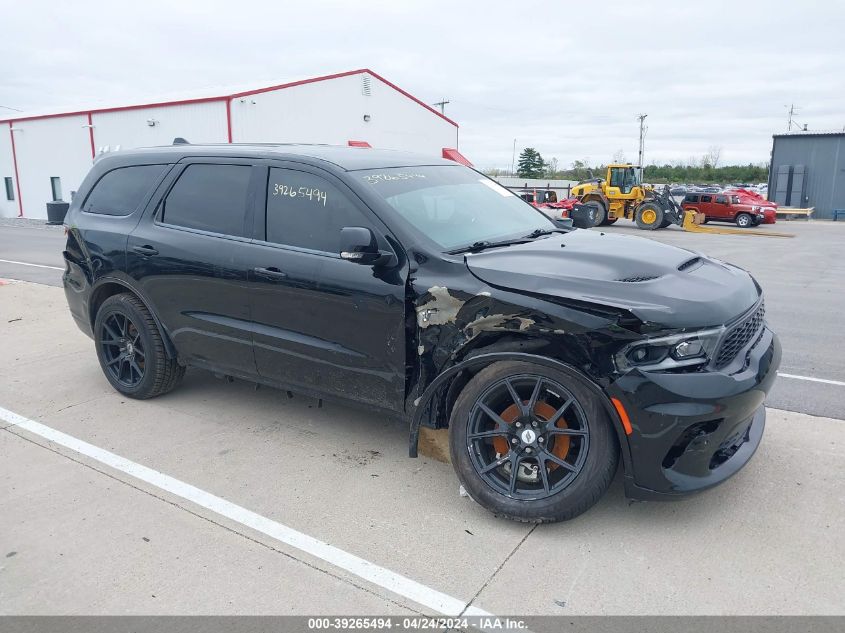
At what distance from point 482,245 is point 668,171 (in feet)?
258

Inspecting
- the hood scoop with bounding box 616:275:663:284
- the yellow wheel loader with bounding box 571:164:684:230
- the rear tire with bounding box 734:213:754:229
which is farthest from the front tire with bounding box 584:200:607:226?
the hood scoop with bounding box 616:275:663:284

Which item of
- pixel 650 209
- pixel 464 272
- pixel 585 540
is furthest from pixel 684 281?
pixel 650 209

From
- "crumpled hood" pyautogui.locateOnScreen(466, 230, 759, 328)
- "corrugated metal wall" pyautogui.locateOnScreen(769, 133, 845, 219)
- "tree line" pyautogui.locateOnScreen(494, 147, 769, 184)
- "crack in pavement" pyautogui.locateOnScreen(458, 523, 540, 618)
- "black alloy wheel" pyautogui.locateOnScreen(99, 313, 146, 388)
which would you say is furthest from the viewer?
"tree line" pyautogui.locateOnScreen(494, 147, 769, 184)

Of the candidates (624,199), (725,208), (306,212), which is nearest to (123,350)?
(306,212)

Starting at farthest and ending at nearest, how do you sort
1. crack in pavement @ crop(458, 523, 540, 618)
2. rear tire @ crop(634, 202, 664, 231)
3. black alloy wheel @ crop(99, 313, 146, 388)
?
rear tire @ crop(634, 202, 664, 231), black alloy wheel @ crop(99, 313, 146, 388), crack in pavement @ crop(458, 523, 540, 618)

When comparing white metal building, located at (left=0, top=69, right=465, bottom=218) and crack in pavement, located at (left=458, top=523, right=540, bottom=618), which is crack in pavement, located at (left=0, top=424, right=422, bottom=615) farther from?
white metal building, located at (left=0, top=69, right=465, bottom=218)

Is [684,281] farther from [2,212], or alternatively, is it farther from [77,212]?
[2,212]

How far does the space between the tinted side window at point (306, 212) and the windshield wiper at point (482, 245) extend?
1.73 ft

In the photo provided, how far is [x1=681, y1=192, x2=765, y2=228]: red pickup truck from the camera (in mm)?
27109

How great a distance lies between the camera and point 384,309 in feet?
11.9

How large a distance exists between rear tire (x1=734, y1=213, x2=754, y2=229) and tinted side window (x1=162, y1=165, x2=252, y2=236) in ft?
88.3

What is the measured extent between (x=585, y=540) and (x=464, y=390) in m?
0.90

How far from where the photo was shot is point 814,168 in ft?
115

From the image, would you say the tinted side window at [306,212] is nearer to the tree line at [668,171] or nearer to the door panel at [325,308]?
the door panel at [325,308]
